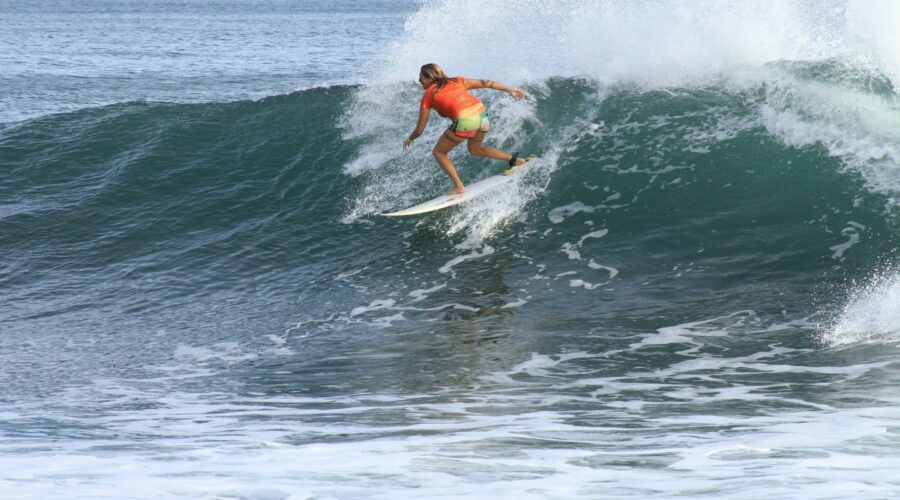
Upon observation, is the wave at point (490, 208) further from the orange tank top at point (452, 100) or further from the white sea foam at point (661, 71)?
the orange tank top at point (452, 100)

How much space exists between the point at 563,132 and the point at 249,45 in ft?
103

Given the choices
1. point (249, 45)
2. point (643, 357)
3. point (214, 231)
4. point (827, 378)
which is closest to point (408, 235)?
point (214, 231)

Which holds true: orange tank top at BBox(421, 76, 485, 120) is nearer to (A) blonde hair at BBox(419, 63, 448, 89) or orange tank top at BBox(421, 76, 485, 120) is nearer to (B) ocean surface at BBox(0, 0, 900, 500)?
(A) blonde hair at BBox(419, 63, 448, 89)

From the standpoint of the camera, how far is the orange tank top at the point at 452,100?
9.92 metres

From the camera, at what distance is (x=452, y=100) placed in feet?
32.7

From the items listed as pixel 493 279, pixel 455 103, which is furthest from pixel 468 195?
pixel 493 279

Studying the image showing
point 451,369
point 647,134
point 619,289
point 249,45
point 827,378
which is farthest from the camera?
point 249,45

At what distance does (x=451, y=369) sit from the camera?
7.20 meters

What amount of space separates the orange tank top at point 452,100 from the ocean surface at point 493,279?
4.13ft

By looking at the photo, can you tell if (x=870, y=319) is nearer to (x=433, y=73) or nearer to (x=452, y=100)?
(x=452, y=100)

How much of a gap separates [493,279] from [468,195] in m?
1.64

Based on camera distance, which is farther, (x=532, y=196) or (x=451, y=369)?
(x=532, y=196)

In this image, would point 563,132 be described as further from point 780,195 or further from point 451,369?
point 451,369

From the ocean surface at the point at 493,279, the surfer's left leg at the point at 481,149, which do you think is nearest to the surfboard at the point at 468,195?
the ocean surface at the point at 493,279
